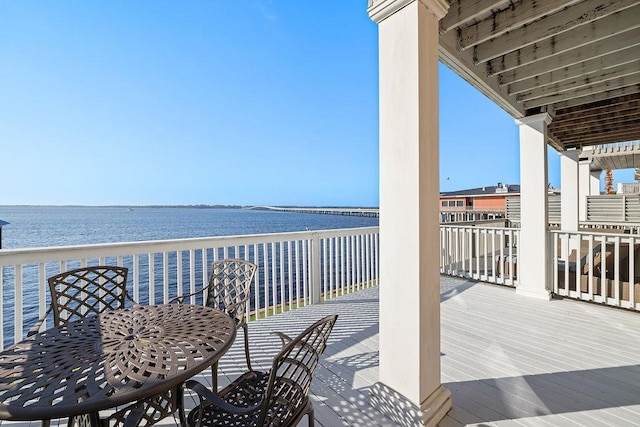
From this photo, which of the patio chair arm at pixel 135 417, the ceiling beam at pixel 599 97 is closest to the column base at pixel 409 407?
the patio chair arm at pixel 135 417

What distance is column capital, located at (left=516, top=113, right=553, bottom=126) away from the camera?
412 cm

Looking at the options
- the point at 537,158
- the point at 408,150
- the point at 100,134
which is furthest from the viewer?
the point at 100,134

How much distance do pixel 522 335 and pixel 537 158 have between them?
2.65 metres

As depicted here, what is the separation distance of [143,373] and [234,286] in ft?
4.17

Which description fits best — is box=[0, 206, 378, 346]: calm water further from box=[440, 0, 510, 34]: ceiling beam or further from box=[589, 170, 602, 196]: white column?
box=[589, 170, 602, 196]: white column

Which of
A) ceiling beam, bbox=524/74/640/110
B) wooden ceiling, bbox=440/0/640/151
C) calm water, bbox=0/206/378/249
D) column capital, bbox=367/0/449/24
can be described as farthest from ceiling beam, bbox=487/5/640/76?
calm water, bbox=0/206/378/249

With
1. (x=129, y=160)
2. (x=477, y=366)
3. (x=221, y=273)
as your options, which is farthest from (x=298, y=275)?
(x=129, y=160)

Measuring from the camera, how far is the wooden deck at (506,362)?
182cm

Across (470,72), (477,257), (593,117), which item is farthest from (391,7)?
(593,117)

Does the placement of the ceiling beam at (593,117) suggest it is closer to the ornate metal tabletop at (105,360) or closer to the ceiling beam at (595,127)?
the ceiling beam at (595,127)

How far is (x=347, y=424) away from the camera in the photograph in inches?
69.4

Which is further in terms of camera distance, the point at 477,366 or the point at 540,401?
the point at 477,366

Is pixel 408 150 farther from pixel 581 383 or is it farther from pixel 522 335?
pixel 522 335

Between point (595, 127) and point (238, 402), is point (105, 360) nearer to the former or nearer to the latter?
point (238, 402)
